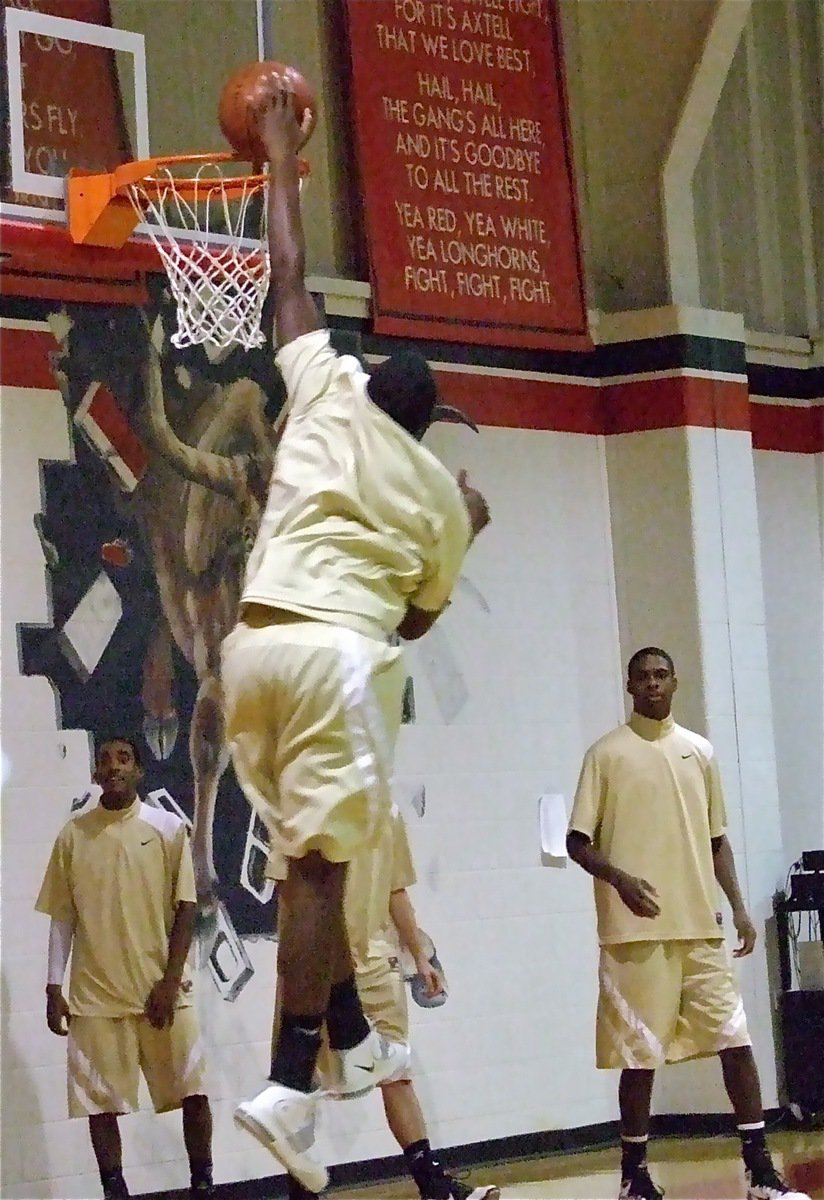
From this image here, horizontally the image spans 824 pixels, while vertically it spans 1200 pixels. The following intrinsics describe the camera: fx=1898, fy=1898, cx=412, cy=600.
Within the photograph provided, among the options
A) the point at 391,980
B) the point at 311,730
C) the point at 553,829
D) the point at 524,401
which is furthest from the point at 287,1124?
the point at 524,401

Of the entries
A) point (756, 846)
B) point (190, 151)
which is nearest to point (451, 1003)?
point (756, 846)

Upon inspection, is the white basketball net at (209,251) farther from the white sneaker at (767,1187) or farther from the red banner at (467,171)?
the white sneaker at (767,1187)

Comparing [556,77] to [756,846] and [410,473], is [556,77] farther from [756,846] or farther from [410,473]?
[410,473]

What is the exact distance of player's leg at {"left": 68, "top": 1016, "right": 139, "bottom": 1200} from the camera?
7.10m

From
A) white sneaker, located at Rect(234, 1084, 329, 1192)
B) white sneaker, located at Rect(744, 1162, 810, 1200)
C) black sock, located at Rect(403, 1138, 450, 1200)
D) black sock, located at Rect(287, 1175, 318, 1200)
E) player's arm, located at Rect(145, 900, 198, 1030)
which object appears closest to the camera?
white sneaker, located at Rect(234, 1084, 329, 1192)

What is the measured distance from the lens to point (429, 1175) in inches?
248

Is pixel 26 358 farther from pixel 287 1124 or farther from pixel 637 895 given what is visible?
pixel 287 1124

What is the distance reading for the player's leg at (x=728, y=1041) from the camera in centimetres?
657

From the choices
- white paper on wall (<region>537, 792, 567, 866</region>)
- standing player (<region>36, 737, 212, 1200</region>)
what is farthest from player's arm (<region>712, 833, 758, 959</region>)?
standing player (<region>36, 737, 212, 1200</region>)

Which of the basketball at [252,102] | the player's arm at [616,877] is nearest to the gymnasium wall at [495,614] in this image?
the player's arm at [616,877]

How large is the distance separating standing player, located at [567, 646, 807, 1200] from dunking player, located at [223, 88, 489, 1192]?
247cm

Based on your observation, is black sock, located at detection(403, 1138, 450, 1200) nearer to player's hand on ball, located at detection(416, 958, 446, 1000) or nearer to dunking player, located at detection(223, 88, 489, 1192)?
player's hand on ball, located at detection(416, 958, 446, 1000)

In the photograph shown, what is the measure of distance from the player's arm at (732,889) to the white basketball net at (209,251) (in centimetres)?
267

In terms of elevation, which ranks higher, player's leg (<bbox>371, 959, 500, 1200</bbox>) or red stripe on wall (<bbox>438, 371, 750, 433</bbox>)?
red stripe on wall (<bbox>438, 371, 750, 433</bbox>)
